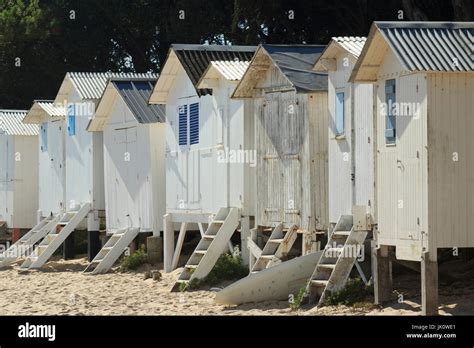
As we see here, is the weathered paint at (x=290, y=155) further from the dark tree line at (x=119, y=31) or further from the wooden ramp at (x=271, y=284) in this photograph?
the dark tree line at (x=119, y=31)

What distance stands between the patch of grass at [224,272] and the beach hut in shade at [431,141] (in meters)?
6.55

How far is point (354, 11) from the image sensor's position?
39.4 m

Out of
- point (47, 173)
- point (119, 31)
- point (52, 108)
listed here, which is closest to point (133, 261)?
point (47, 173)

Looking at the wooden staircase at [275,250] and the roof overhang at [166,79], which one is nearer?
the wooden staircase at [275,250]

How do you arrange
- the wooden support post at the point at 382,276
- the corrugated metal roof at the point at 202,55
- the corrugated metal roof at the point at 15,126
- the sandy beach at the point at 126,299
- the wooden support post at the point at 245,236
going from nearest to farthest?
the sandy beach at the point at 126,299 → the wooden support post at the point at 382,276 → the wooden support post at the point at 245,236 → the corrugated metal roof at the point at 202,55 → the corrugated metal roof at the point at 15,126

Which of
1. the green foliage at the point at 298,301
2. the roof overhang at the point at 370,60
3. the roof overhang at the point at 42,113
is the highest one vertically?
the roof overhang at the point at 42,113

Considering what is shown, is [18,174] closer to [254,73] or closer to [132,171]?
[132,171]

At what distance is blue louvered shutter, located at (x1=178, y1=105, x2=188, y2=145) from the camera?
29562mm

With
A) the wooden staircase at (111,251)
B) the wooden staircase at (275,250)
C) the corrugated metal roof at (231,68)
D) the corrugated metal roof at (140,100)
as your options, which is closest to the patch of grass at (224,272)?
the wooden staircase at (275,250)

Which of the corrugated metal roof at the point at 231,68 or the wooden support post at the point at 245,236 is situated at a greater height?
the corrugated metal roof at the point at 231,68

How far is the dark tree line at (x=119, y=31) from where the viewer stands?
40469mm
